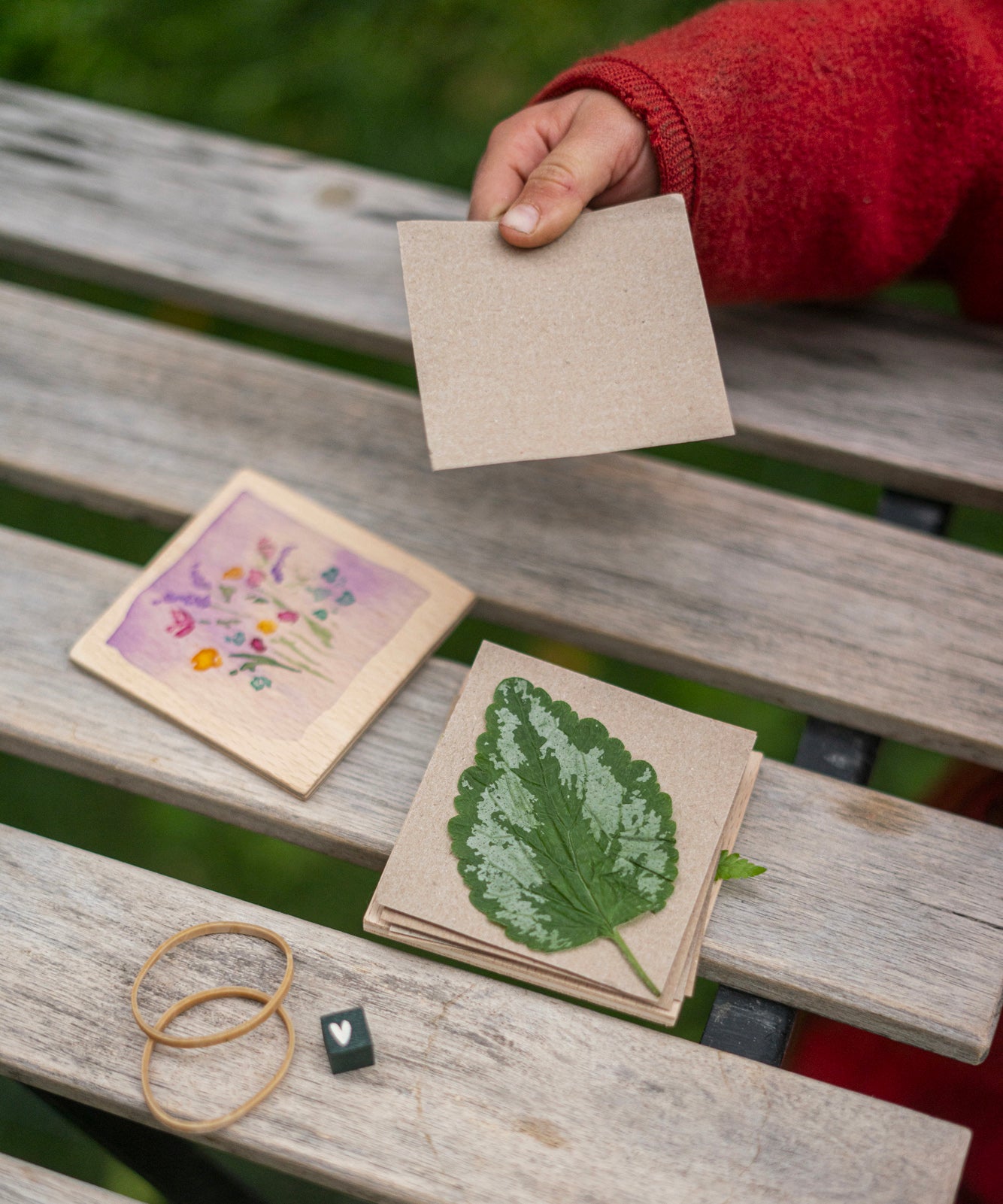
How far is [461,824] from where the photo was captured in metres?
0.66

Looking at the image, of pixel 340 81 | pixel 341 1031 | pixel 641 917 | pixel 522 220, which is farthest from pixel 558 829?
pixel 340 81

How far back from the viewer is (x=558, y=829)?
0.66m

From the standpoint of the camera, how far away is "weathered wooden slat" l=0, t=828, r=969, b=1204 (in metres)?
0.58

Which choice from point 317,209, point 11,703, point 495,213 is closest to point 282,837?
point 11,703

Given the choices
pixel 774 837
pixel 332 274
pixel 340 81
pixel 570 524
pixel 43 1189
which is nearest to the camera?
pixel 43 1189

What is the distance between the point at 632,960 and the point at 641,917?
0.03m

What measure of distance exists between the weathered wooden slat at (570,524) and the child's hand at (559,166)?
0.20 metres

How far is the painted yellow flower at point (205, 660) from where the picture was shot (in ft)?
2.43

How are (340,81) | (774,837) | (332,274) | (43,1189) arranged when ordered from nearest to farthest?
(43,1189) → (774,837) → (332,274) → (340,81)

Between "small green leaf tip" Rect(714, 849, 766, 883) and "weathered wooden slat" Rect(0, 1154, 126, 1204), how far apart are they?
1.32ft

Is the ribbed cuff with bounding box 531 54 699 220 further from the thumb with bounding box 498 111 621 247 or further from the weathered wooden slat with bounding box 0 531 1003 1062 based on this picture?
the weathered wooden slat with bounding box 0 531 1003 1062

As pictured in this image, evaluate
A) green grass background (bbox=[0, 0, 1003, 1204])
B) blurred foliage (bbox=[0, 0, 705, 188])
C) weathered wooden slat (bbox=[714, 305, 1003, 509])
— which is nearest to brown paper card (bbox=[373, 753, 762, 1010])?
weathered wooden slat (bbox=[714, 305, 1003, 509])

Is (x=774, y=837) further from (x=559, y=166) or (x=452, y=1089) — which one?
(x=559, y=166)

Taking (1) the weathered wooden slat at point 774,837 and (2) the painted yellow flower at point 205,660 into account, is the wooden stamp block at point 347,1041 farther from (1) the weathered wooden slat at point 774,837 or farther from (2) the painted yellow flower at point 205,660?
(2) the painted yellow flower at point 205,660
